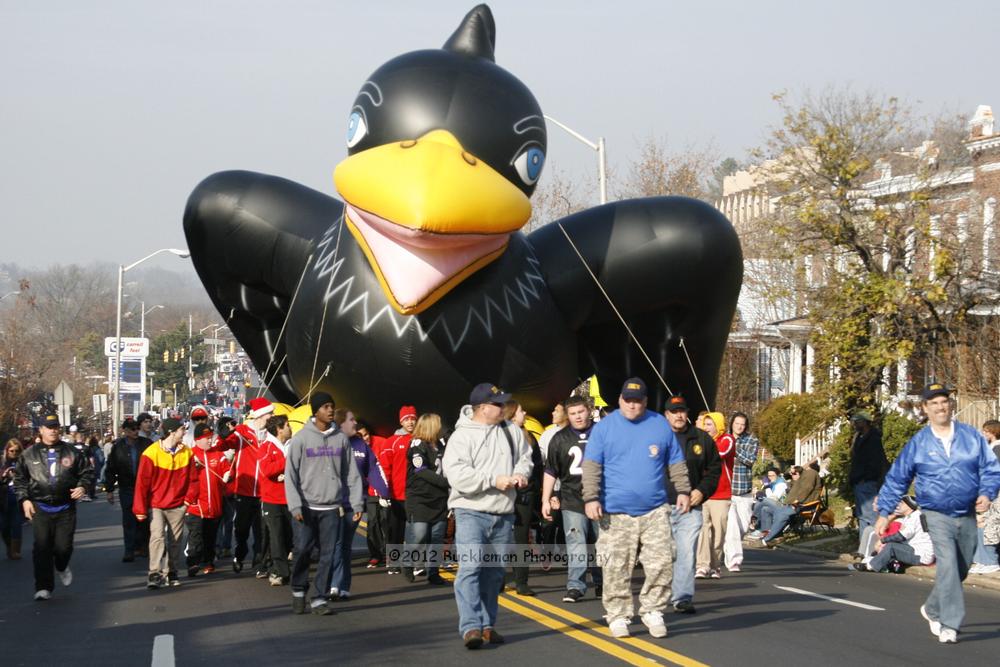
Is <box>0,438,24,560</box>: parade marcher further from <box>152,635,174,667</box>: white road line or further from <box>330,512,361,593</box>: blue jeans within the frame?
<box>152,635,174,667</box>: white road line

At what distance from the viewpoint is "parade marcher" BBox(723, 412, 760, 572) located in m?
13.3

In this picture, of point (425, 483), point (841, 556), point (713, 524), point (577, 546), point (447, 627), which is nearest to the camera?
point (447, 627)

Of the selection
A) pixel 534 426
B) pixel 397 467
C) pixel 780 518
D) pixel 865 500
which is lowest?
pixel 780 518

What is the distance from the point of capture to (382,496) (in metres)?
12.7

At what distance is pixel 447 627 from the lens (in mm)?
9148

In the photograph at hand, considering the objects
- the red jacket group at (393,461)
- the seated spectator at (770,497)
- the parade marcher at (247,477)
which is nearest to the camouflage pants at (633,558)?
the red jacket group at (393,461)

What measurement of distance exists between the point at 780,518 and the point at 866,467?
2116 millimetres

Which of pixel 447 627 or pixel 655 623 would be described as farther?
pixel 447 627

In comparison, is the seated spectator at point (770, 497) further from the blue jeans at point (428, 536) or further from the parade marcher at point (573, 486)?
the parade marcher at point (573, 486)

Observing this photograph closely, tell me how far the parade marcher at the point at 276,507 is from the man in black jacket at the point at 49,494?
157cm

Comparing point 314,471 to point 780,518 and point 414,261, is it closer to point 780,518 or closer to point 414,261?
point 414,261

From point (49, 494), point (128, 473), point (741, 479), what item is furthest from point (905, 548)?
point (128, 473)

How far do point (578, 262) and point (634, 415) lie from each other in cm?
424

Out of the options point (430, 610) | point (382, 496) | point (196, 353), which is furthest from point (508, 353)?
point (196, 353)
